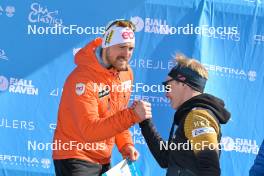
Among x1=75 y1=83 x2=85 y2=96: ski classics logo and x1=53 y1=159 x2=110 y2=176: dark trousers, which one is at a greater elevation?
x1=75 y1=83 x2=85 y2=96: ski classics logo

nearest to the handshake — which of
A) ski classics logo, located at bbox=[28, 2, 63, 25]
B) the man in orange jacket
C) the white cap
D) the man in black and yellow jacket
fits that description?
the man in orange jacket

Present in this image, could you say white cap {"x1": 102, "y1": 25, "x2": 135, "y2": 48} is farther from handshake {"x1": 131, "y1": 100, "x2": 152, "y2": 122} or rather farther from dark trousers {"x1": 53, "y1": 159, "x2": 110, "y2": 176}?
dark trousers {"x1": 53, "y1": 159, "x2": 110, "y2": 176}

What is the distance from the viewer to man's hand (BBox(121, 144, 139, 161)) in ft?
11.4

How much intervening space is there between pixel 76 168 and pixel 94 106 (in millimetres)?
419

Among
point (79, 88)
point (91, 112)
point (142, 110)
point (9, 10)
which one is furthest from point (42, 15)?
point (142, 110)

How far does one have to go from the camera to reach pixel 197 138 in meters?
2.61

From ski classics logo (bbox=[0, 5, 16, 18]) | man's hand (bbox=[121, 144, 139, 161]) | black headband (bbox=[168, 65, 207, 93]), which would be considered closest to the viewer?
black headband (bbox=[168, 65, 207, 93])

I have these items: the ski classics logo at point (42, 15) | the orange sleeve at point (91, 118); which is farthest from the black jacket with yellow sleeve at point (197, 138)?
the ski classics logo at point (42, 15)

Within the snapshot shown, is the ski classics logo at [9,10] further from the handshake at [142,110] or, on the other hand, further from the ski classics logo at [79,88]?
the handshake at [142,110]

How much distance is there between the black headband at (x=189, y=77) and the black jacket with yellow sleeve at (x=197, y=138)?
0.36ft

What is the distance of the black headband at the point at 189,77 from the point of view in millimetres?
2863

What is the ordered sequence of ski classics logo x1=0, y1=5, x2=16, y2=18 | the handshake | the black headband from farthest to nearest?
ski classics logo x1=0, y1=5, x2=16, y2=18 → the handshake → the black headband

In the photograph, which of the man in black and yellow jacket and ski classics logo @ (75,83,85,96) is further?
ski classics logo @ (75,83,85,96)

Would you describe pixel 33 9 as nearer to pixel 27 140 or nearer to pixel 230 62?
pixel 27 140
